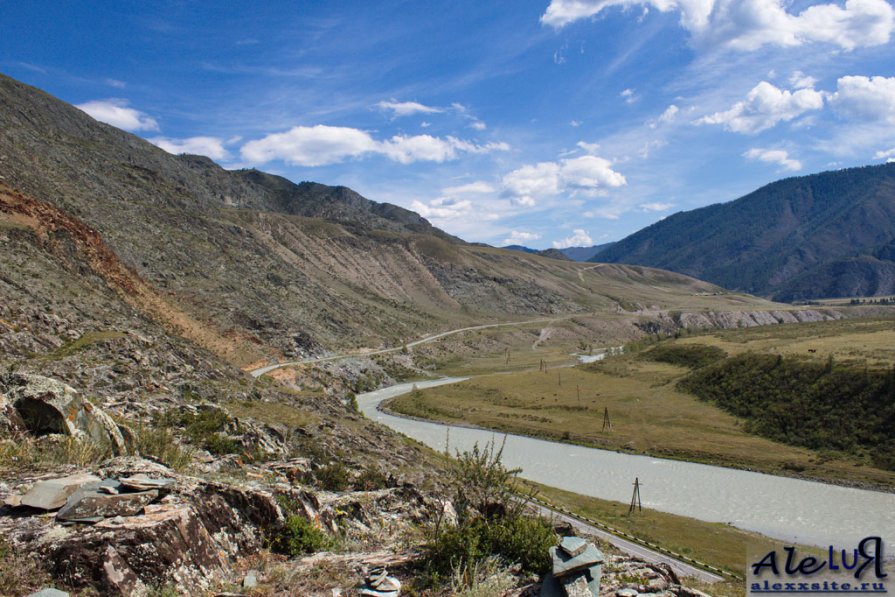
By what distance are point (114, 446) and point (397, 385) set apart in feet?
229

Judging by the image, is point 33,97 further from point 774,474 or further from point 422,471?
point 774,474

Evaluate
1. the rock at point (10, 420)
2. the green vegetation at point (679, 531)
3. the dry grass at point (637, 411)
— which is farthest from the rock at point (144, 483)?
the dry grass at point (637, 411)

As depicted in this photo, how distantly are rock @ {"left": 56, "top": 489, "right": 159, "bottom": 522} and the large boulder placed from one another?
4.37 metres

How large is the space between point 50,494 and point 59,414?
14.4 feet

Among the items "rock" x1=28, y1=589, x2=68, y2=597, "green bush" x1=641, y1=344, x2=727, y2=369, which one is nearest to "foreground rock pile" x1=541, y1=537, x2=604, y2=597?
"rock" x1=28, y1=589, x2=68, y2=597

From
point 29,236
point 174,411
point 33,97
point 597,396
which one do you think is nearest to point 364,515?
point 174,411

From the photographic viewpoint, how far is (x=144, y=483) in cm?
793

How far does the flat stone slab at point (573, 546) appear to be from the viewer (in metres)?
7.27

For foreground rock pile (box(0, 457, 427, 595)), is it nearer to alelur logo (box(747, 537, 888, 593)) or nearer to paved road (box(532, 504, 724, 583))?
alelur logo (box(747, 537, 888, 593))

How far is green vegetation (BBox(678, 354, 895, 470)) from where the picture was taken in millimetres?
43875

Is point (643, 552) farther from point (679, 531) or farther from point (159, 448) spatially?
point (159, 448)

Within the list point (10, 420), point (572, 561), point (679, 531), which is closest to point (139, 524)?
point (572, 561)

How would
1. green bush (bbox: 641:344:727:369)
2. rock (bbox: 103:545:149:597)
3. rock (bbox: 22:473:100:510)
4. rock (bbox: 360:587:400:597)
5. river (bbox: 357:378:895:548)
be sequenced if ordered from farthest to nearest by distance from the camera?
green bush (bbox: 641:344:727:369)
river (bbox: 357:378:895:548)
rock (bbox: 22:473:100:510)
rock (bbox: 360:587:400:597)
rock (bbox: 103:545:149:597)

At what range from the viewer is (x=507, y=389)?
7488 centimetres
